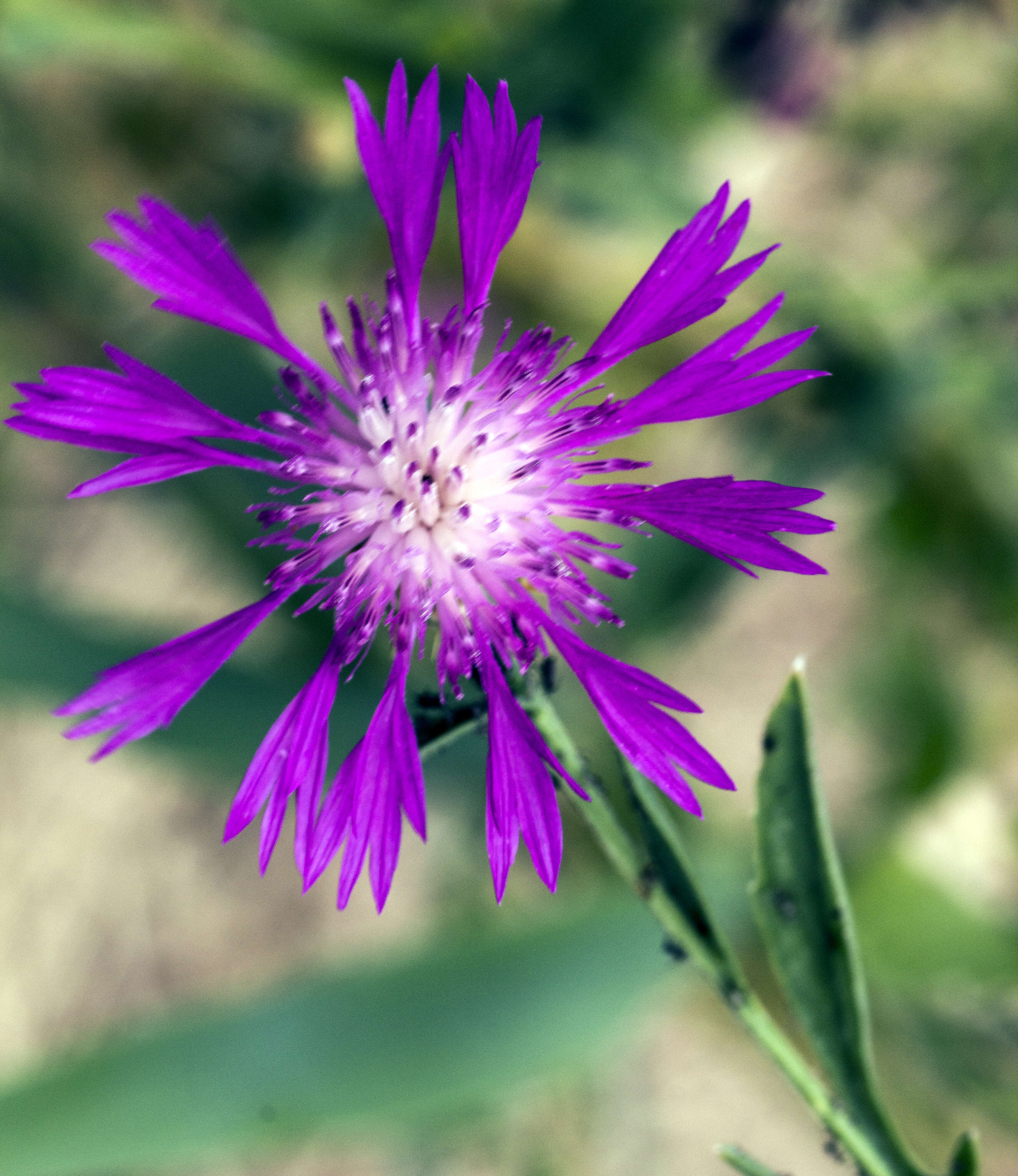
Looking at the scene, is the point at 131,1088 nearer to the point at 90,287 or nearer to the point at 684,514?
the point at 684,514

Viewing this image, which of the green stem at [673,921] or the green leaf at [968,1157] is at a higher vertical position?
the green stem at [673,921]

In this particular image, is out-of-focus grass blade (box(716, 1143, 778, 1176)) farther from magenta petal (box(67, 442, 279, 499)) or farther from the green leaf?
magenta petal (box(67, 442, 279, 499))

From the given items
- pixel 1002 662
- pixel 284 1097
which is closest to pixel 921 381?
pixel 1002 662

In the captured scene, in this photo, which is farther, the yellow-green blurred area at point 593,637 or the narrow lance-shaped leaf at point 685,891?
the yellow-green blurred area at point 593,637

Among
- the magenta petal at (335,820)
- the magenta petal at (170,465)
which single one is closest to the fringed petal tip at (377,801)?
the magenta petal at (335,820)

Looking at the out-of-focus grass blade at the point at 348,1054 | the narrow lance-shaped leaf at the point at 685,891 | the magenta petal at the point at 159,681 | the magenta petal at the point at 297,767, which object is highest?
the magenta petal at the point at 159,681

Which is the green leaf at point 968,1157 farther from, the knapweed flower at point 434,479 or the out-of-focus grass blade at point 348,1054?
the out-of-focus grass blade at point 348,1054
